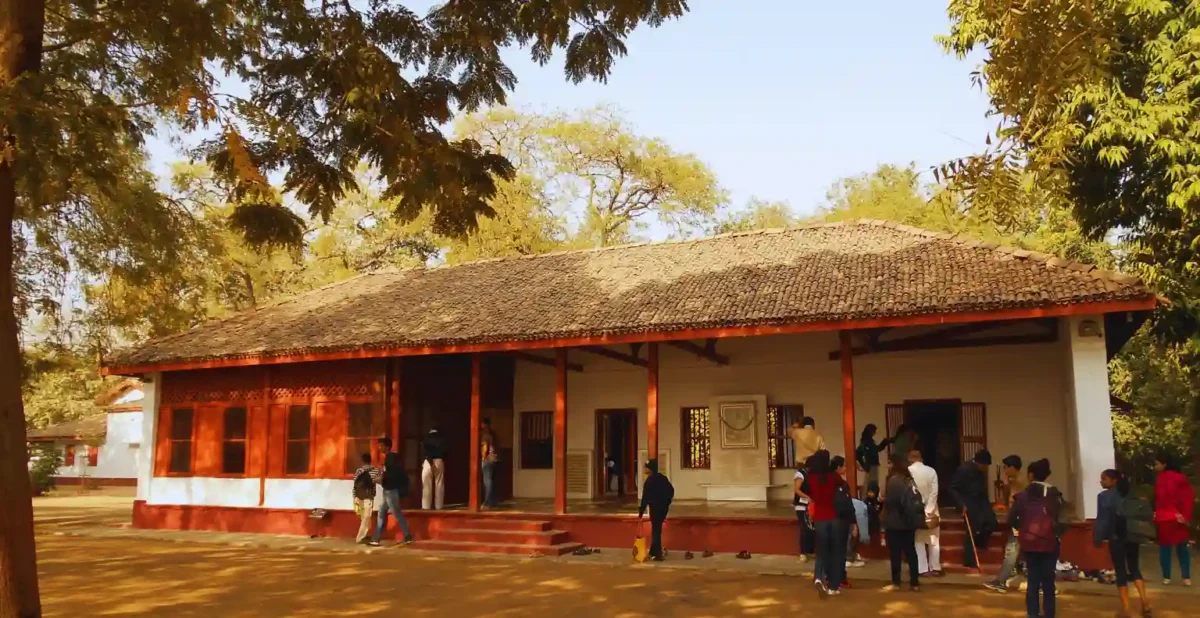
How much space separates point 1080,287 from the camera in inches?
401

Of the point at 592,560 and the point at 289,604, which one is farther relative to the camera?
the point at 592,560

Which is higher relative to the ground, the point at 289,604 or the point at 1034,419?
the point at 1034,419

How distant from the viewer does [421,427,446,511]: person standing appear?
13984mm

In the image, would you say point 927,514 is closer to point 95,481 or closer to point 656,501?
point 656,501

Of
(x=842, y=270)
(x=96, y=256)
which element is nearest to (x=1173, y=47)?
(x=842, y=270)

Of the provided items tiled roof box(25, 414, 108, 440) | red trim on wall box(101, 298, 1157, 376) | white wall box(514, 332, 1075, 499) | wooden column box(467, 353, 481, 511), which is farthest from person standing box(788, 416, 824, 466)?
tiled roof box(25, 414, 108, 440)

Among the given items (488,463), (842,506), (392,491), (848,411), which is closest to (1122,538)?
(842,506)

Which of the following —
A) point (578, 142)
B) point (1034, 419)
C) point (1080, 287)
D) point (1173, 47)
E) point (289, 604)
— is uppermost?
point (578, 142)

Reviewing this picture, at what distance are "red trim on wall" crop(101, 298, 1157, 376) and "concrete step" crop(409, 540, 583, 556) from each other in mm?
2684

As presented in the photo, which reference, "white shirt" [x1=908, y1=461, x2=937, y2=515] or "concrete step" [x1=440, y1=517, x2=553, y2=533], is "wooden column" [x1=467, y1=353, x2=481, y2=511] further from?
"white shirt" [x1=908, y1=461, x2=937, y2=515]

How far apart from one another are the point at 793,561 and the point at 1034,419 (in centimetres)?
479

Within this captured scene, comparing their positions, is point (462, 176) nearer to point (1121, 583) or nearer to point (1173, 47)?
point (1121, 583)

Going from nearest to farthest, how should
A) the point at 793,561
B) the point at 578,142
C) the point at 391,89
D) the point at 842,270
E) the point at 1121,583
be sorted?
the point at 391,89 → the point at 1121,583 → the point at 793,561 → the point at 842,270 → the point at 578,142

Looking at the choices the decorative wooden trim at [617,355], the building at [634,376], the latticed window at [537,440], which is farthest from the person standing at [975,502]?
the latticed window at [537,440]
